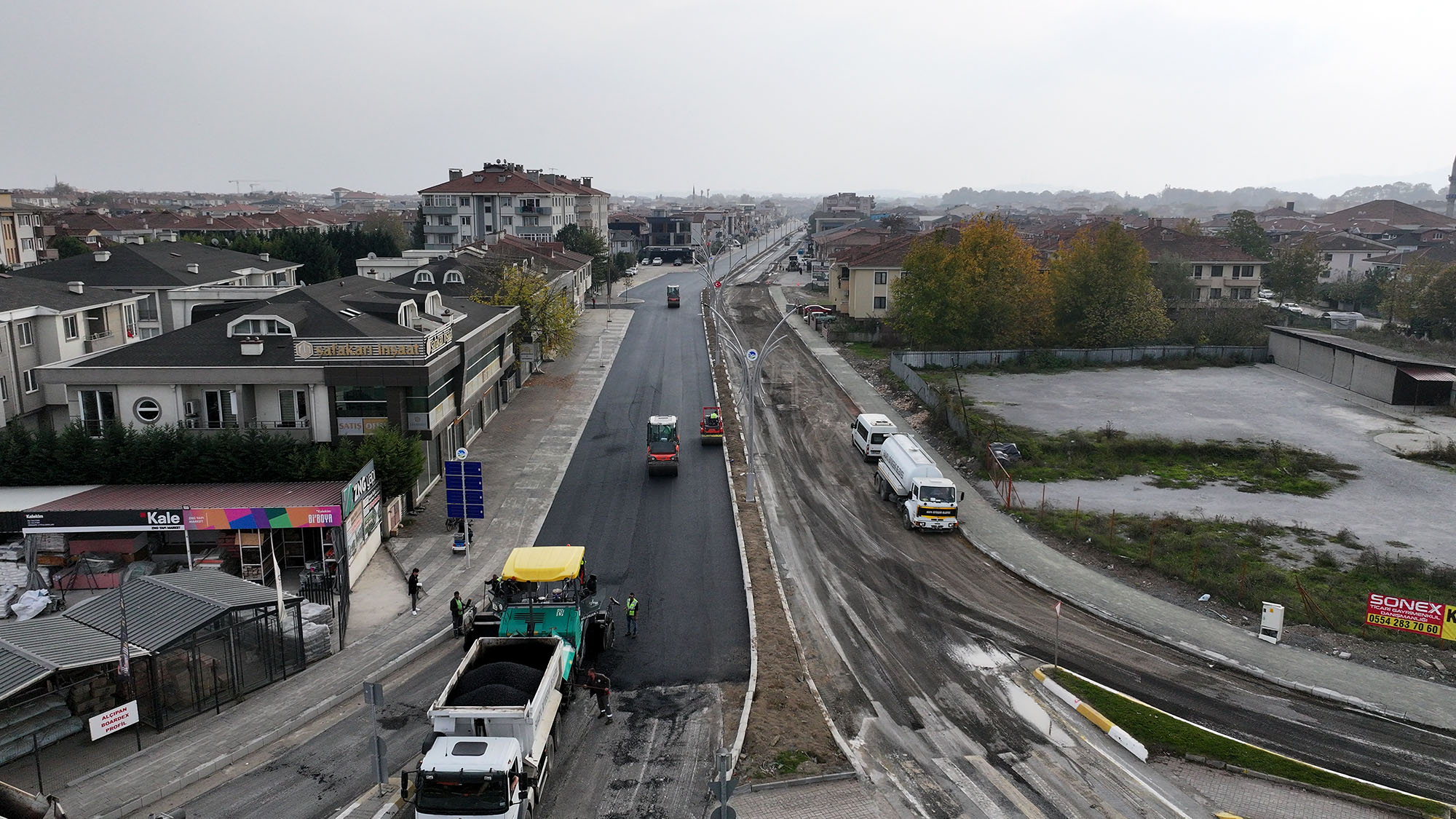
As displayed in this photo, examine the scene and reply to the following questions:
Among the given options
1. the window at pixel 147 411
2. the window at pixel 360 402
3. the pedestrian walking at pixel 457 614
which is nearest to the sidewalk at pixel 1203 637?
the pedestrian walking at pixel 457 614

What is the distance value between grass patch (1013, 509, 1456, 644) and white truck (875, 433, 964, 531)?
337 centimetres

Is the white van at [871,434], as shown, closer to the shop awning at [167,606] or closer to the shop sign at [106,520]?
the shop awning at [167,606]

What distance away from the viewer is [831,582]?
28.1 m

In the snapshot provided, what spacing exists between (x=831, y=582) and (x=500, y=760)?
1454cm

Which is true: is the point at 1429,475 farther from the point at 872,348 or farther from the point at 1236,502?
the point at 872,348

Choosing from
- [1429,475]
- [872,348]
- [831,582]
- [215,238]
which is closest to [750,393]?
[831,582]

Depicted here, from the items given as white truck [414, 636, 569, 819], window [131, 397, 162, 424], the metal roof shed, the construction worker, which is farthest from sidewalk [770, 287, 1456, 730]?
window [131, 397, 162, 424]

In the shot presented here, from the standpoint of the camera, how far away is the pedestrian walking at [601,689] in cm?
1995

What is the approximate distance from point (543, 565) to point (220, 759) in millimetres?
7942

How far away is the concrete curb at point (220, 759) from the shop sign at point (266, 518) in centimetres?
627

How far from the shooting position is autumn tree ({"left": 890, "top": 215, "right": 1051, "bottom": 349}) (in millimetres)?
61656

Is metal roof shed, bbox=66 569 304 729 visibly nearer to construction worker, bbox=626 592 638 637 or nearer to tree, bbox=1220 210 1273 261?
construction worker, bbox=626 592 638 637

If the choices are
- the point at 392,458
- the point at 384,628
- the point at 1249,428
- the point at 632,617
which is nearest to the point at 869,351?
the point at 1249,428

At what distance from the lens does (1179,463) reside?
40.8 meters
